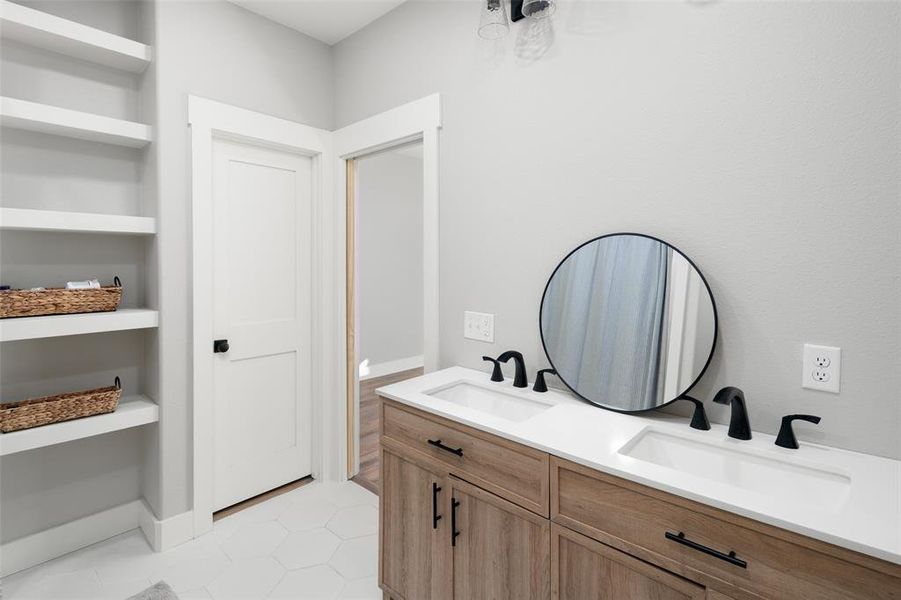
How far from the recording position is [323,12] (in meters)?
2.42

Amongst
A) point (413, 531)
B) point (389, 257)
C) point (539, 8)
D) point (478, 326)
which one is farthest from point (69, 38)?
point (389, 257)

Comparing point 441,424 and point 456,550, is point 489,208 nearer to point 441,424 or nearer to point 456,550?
point 441,424

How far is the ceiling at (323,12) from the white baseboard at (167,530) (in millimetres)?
2629

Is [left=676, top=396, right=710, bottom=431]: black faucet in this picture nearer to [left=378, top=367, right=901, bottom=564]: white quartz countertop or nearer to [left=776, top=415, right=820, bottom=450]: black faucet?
[left=378, top=367, right=901, bottom=564]: white quartz countertop

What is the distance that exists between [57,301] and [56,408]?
456 millimetres

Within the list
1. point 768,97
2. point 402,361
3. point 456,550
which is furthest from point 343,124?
point 402,361

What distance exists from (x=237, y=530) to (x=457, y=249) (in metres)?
1.82

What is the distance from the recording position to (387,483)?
1709 millimetres

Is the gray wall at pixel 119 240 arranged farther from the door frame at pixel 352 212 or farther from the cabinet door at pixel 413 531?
the cabinet door at pixel 413 531

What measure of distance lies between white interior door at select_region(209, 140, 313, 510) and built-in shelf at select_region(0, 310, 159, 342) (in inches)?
13.4

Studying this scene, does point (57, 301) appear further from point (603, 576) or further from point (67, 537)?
point (603, 576)

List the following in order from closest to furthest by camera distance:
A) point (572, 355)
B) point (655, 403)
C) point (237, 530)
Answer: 1. point (655, 403)
2. point (572, 355)
3. point (237, 530)

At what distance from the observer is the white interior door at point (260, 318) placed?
241 centimetres

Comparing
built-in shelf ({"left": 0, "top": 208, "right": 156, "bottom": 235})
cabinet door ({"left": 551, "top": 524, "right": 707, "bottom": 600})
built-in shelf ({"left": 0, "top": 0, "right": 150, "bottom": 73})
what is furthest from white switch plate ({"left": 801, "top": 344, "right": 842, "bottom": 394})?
built-in shelf ({"left": 0, "top": 0, "right": 150, "bottom": 73})
